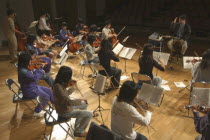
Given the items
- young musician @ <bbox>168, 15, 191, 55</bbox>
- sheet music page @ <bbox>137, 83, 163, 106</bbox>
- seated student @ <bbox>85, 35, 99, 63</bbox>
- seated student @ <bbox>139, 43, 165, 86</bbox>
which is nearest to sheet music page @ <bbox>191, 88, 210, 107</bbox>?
sheet music page @ <bbox>137, 83, 163, 106</bbox>

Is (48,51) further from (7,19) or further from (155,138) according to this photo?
(155,138)

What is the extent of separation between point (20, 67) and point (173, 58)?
5.13 metres

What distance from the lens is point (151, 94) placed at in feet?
10.8

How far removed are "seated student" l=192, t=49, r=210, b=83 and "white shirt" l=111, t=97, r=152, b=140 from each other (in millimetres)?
1869

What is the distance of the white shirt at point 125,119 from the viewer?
231 cm

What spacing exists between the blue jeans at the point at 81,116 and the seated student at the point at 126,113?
0.76 metres

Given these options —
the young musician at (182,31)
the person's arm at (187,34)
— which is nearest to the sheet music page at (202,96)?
the young musician at (182,31)

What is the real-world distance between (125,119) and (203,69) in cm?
218

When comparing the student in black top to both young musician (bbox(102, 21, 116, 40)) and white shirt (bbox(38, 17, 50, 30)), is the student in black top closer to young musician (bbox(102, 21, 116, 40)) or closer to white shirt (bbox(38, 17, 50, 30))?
young musician (bbox(102, 21, 116, 40))

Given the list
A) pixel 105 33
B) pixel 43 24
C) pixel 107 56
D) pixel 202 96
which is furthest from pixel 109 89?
pixel 43 24

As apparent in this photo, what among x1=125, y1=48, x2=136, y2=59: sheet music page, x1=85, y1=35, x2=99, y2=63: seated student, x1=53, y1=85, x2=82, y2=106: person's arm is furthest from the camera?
x1=85, y1=35, x2=99, y2=63: seated student

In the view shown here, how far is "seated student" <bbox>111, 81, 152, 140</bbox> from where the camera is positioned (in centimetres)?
231

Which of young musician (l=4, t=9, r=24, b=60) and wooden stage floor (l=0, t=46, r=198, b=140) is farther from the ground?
young musician (l=4, t=9, r=24, b=60)

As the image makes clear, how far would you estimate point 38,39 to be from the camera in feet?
19.4
